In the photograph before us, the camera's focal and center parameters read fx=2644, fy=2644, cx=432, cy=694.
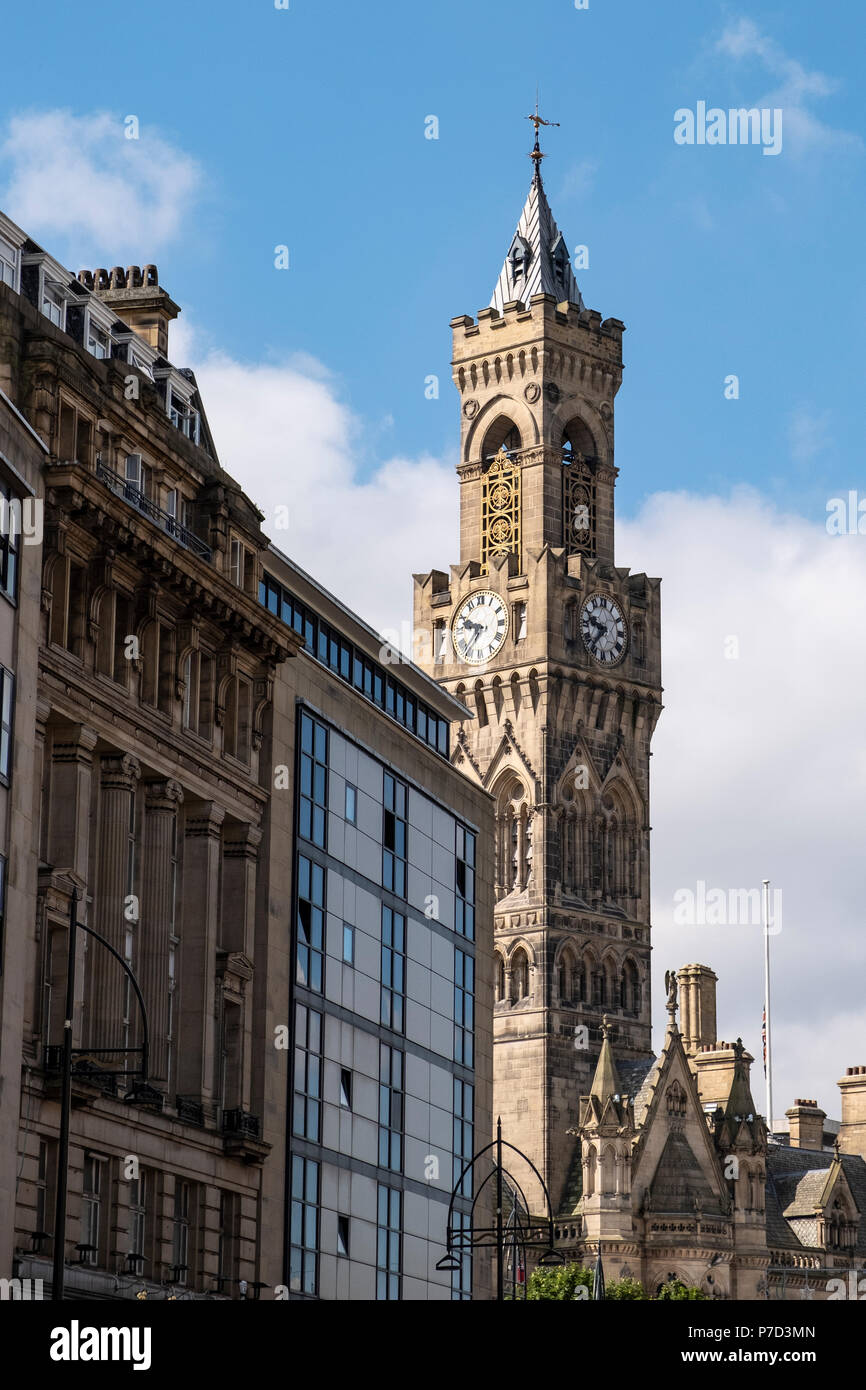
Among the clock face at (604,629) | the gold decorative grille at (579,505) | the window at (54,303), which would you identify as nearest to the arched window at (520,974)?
the clock face at (604,629)

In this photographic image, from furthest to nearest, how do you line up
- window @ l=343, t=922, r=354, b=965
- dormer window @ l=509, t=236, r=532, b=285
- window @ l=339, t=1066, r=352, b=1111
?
1. dormer window @ l=509, t=236, r=532, b=285
2. window @ l=343, t=922, r=354, b=965
3. window @ l=339, t=1066, r=352, b=1111

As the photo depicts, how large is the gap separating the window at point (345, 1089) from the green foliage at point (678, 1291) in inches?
1886

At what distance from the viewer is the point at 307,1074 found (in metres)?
69.6

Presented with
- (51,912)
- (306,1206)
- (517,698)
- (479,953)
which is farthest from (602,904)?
(51,912)

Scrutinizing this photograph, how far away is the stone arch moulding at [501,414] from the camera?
142m

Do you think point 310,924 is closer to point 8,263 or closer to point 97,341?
point 97,341

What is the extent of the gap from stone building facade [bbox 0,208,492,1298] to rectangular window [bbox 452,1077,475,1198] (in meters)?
1.95

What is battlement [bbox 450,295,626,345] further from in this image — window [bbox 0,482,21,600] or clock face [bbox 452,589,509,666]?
window [bbox 0,482,21,600]

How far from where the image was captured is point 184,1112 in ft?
206

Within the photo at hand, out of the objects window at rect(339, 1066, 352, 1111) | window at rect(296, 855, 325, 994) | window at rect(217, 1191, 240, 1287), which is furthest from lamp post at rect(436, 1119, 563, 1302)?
window at rect(296, 855, 325, 994)

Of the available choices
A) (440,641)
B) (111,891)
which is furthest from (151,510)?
(440,641)

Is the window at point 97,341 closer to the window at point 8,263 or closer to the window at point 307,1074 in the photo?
the window at point 8,263

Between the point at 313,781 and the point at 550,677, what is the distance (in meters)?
65.1

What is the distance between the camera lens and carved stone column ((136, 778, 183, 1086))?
6159cm
